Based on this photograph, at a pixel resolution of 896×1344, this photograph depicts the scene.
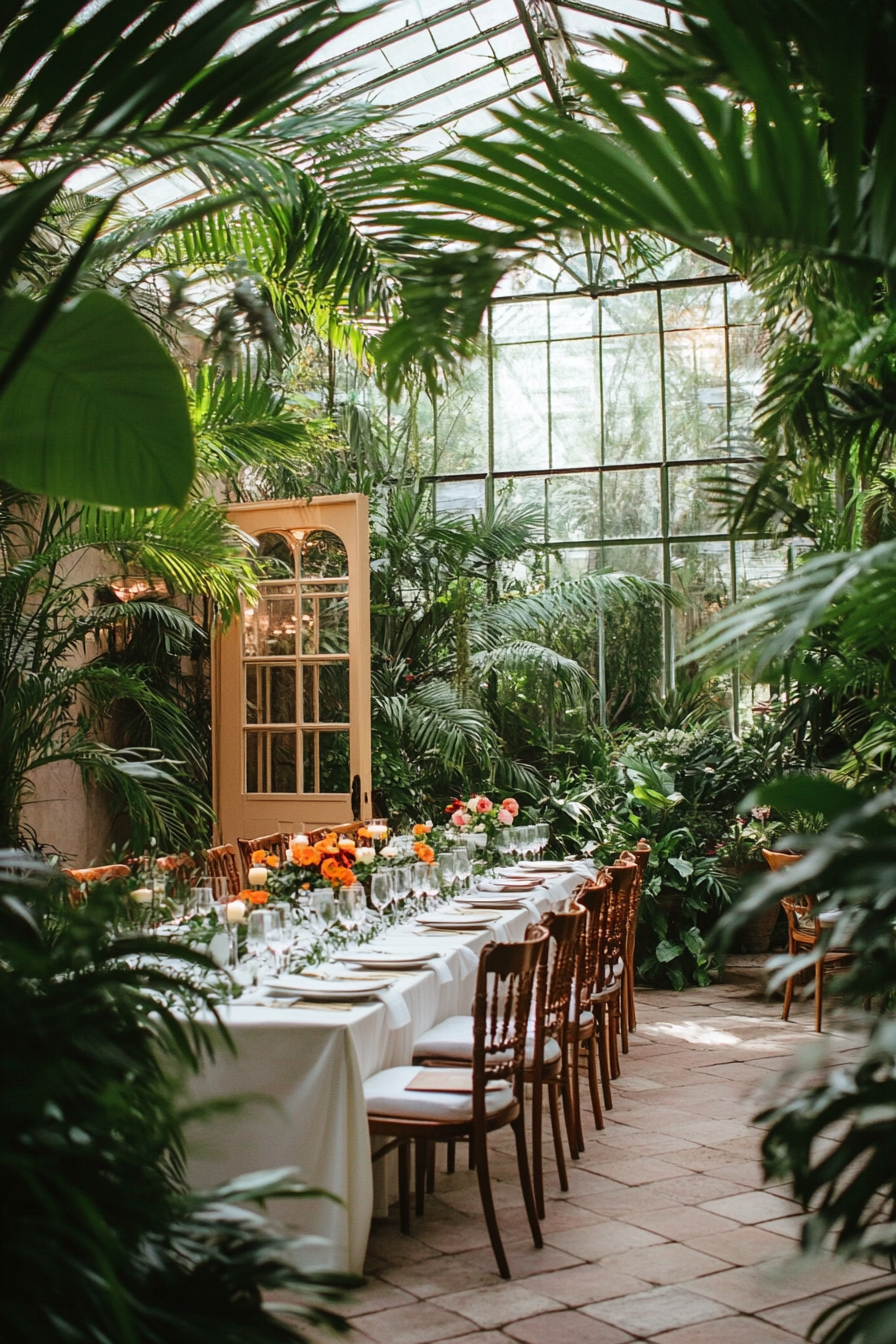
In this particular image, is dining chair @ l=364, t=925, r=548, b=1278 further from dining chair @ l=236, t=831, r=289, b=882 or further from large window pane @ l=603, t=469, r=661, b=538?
large window pane @ l=603, t=469, r=661, b=538

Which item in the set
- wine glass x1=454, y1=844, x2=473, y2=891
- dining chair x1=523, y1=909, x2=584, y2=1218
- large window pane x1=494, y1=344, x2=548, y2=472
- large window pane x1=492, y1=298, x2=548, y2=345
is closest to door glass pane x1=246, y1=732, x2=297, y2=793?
wine glass x1=454, y1=844, x2=473, y2=891

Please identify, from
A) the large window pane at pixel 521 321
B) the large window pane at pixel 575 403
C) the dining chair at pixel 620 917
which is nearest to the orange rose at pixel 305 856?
the dining chair at pixel 620 917

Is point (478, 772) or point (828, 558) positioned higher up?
point (828, 558)

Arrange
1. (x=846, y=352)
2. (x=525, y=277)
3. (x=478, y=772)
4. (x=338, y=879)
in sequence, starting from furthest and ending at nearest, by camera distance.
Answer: (x=525, y=277), (x=478, y=772), (x=338, y=879), (x=846, y=352)

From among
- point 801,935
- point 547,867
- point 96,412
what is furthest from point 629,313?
point 96,412

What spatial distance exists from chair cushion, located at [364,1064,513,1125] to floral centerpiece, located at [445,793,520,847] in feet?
8.45

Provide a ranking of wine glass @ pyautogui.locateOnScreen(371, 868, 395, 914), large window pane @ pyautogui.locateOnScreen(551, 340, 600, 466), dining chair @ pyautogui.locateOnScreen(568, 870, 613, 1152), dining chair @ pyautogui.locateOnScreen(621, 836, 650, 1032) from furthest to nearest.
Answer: large window pane @ pyautogui.locateOnScreen(551, 340, 600, 466) → dining chair @ pyautogui.locateOnScreen(621, 836, 650, 1032) → wine glass @ pyautogui.locateOnScreen(371, 868, 395, 914) → dining chair @ pyautogui.locateOnScreen(568, 870, 613, 1152)

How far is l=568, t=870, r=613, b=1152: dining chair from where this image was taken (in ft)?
14.1

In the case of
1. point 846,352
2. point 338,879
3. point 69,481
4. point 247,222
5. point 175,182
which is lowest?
point 338,879

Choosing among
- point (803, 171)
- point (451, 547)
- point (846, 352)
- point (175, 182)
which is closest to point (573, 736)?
point (451, 547)

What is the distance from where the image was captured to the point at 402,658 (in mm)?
9188

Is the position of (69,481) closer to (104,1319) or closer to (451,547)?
(104,1319)

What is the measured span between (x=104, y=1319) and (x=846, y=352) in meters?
1.60

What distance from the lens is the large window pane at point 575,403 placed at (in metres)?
10.2
